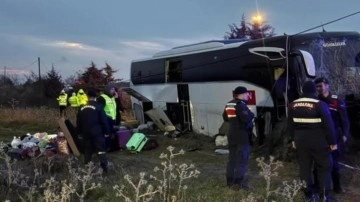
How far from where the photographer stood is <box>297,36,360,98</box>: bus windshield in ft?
42.5

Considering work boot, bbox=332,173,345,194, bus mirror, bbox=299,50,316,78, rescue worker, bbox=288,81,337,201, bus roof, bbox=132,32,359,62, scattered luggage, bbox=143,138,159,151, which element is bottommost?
work boot, bbox=332,173,345,194

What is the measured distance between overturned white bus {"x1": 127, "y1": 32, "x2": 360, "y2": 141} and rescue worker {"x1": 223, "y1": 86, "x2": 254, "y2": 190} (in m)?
4.24

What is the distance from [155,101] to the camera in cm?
2120

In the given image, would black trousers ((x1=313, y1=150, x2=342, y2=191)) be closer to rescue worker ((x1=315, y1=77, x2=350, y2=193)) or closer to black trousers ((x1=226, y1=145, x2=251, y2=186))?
rescue worker ((x1=315, y1=77, x2=350, y2=193))

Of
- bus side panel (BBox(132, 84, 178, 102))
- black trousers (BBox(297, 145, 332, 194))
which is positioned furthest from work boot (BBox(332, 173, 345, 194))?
bus side panel (BBox(132, 84, 178, 102))

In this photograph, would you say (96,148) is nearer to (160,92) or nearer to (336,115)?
(336,115)

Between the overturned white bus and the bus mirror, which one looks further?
the overturned white bus

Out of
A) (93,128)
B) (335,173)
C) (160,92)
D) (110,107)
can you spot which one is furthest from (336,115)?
(160,92)

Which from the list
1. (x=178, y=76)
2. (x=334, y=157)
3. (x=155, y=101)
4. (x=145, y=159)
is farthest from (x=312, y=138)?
(x=155, y=101)

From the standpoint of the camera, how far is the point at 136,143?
50.6 ft

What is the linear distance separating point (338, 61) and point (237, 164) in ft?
18.7

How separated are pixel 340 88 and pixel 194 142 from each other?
5.30 m

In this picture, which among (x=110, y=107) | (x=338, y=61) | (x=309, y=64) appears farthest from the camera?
(x=110, y=107)

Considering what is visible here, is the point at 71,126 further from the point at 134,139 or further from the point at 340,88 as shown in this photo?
the point at 340,88
